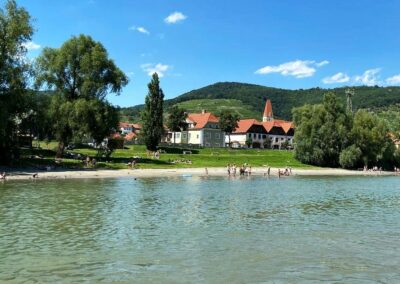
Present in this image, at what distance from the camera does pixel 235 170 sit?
7550 cm

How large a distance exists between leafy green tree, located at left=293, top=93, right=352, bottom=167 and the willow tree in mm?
41925

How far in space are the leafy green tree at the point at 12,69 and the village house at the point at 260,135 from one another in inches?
4339

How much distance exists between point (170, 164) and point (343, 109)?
4316 centimetres

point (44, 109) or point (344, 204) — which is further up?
point (44, 109)

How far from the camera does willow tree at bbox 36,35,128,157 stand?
231ft

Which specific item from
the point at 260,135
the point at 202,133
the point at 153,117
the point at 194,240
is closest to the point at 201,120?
the point at 202,133

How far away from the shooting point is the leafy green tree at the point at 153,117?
104m

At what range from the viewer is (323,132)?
97.8 metres

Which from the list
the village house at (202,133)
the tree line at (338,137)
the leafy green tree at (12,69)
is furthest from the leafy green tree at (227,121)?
the leafy green tree at (12,69)

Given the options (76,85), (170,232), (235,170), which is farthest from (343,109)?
(170,232)

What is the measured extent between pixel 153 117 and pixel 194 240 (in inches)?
3394

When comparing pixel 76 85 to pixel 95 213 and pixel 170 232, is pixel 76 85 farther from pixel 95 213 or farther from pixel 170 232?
pixel 170 232

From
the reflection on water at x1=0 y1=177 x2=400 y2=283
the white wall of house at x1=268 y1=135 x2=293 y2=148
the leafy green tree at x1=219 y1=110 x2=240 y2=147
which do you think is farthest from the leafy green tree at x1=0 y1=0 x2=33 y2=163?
the white wall of house at x1=268 y1=135 x2=293 y2=148

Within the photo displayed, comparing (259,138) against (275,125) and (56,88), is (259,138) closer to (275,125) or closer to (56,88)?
(275,125)
